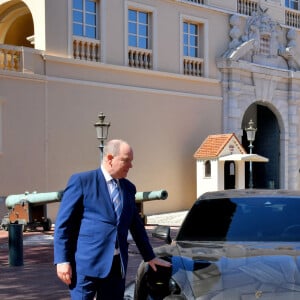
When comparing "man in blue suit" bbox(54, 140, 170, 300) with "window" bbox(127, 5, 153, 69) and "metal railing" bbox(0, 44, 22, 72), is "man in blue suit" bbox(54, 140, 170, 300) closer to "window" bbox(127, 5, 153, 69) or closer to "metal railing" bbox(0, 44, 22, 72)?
"metal railing" bbox(0, 44, 22, 72)

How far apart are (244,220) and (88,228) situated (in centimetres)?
205

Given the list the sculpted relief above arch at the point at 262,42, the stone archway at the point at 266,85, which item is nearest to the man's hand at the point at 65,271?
the stone archway at the point at 266,85

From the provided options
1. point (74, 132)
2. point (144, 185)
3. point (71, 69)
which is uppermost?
point (71, 69)

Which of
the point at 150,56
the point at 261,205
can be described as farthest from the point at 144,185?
the point at 261,205

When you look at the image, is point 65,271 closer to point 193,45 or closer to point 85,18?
point 85,18

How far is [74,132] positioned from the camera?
61.9 feet

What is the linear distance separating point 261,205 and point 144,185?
15001mm

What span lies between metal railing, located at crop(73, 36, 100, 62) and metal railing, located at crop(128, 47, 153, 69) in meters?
1.40

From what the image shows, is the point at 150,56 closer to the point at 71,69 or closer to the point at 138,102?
the point at 138,102

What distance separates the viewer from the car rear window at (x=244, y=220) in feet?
18.6

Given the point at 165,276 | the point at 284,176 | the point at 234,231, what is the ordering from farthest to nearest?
1. the point at 284,176
2. the point at 234,231
3. the point at 165,276

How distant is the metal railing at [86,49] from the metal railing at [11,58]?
1956mm

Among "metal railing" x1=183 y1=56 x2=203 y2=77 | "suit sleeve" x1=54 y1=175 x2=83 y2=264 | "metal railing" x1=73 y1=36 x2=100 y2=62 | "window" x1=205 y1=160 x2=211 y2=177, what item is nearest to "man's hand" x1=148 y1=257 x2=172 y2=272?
"suit sleeve" x1=54 y1=175 x2=83 y2=264

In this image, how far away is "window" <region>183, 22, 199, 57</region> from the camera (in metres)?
22.6
